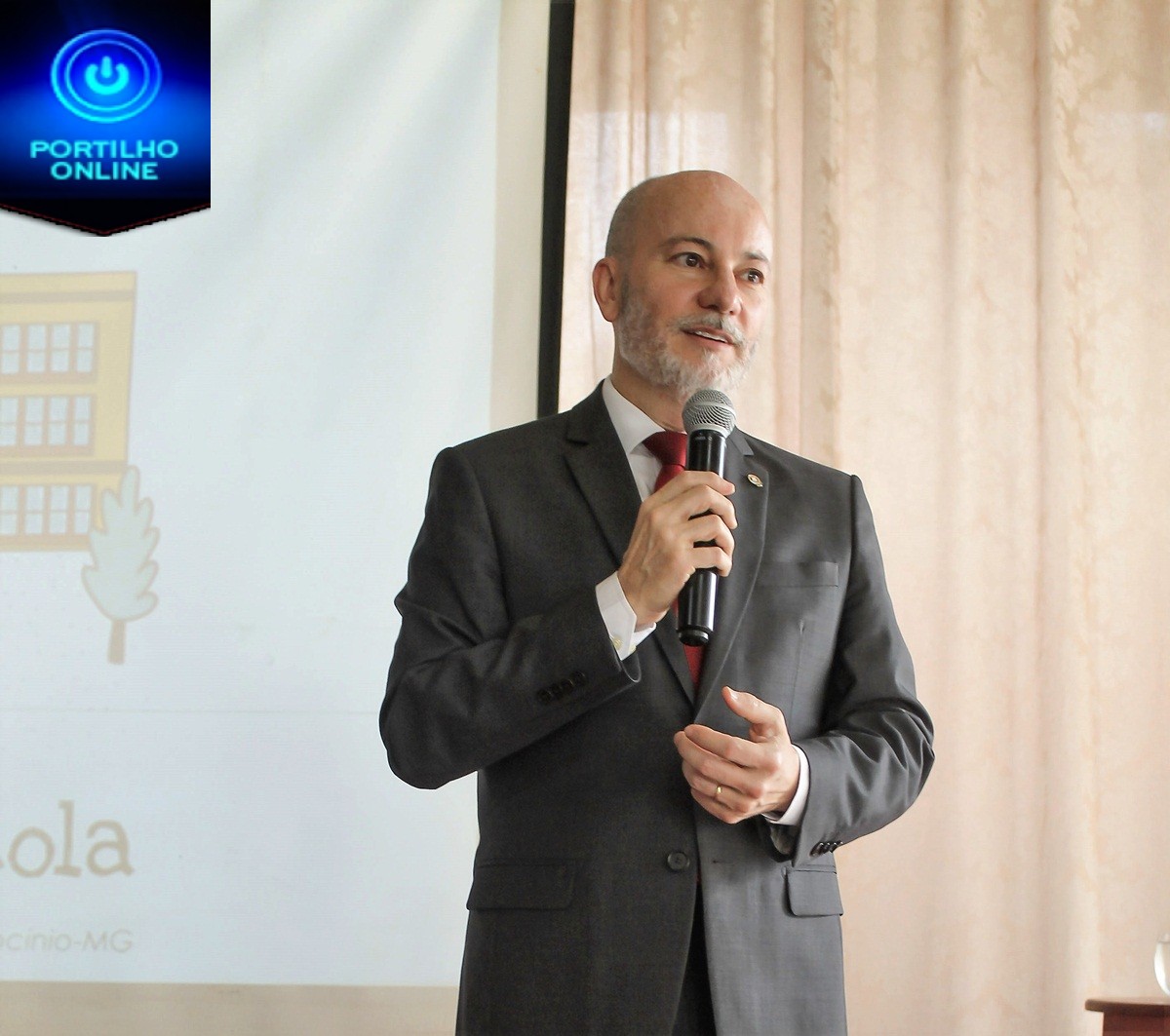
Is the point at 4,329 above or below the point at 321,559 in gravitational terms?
above

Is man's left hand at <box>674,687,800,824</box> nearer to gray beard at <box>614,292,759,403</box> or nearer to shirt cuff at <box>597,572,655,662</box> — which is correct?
shirt cuff at <box>597,572,655,662</box>

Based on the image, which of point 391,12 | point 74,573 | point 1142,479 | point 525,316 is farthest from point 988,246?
point 74,573

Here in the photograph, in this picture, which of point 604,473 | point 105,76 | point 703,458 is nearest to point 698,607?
point 703,458

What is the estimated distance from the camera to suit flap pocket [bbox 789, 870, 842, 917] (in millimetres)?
1628

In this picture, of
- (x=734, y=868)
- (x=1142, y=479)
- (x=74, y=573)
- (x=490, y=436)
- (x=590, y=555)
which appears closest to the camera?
(x=734, y=868)

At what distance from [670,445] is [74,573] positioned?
5.59ft

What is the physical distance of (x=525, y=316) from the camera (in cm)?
309

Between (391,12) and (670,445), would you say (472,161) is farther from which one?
(670,445)

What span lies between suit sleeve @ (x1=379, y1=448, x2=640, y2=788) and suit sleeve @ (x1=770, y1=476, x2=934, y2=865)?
0.28 metres

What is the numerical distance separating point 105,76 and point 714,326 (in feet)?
6.71

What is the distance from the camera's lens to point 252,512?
116 inches

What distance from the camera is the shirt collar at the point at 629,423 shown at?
6.24ft

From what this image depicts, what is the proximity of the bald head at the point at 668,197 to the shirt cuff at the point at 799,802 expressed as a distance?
2.88 ft

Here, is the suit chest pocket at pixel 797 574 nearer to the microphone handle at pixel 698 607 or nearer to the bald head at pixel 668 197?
the microphone handle at pixel 698 607
